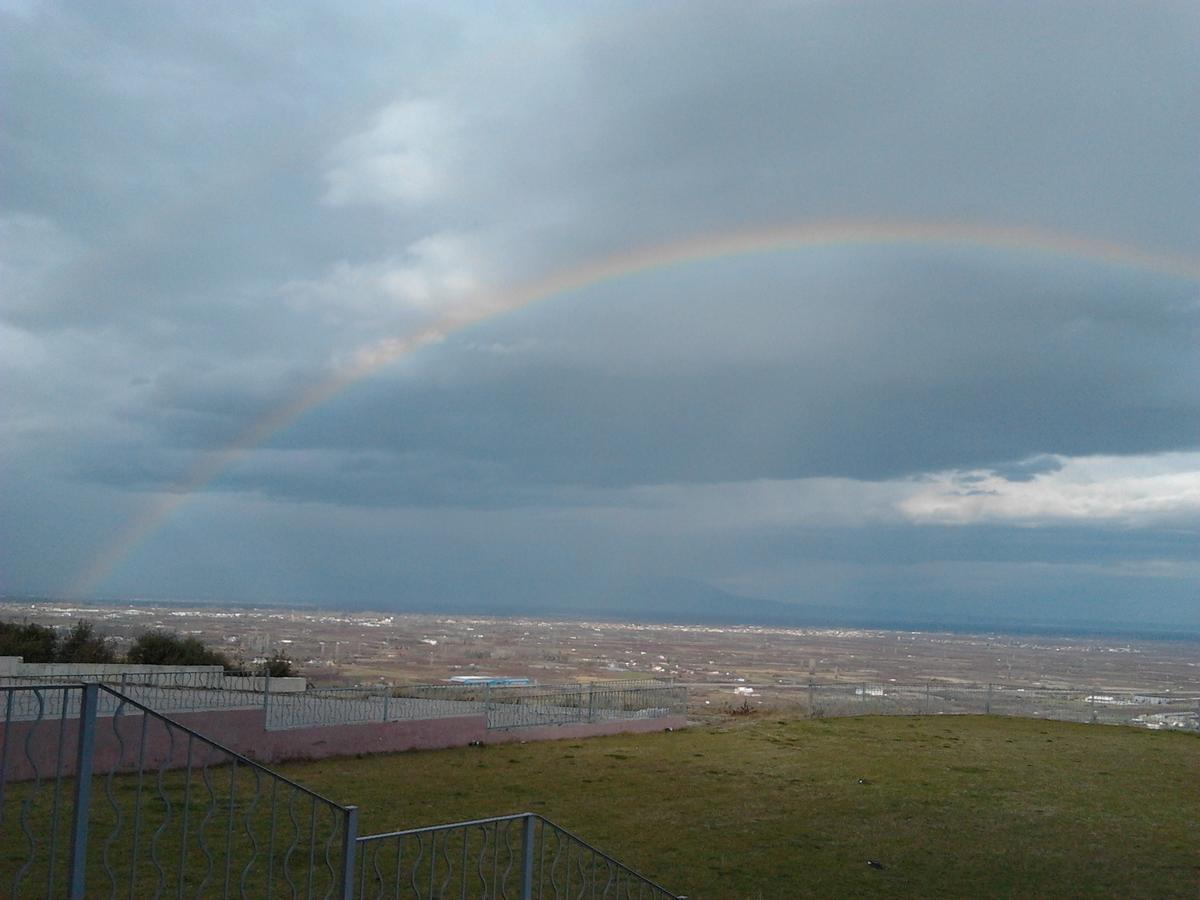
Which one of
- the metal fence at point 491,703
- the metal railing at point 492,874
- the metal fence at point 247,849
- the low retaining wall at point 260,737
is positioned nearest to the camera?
the metal fence at point 247,849

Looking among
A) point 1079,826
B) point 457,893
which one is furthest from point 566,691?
point 457,893

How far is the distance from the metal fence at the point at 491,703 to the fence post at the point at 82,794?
1731 centimetres

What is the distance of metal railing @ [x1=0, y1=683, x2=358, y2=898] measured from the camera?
248 inches

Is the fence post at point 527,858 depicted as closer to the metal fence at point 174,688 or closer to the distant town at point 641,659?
the metal fence at point 174,688

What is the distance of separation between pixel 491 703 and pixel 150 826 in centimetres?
1357

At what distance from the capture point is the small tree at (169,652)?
36.3m

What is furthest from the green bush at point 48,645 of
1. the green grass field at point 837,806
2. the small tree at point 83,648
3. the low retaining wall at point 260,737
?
the green grass field at point 837,806

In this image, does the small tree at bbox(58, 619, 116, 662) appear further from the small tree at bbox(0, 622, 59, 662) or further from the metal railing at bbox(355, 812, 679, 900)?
the metal railing at bbox(355, 812, 679, 900)

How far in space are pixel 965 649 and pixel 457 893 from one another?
169 m

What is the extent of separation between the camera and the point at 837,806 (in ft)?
57.5

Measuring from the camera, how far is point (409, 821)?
14.7 meters

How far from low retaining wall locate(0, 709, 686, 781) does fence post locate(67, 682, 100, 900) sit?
854 centimetres

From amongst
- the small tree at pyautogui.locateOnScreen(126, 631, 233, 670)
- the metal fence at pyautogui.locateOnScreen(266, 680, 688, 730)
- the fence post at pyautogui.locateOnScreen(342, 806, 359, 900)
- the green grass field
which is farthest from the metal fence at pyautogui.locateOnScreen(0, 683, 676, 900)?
the small tree at pyautogui.locateOnScreen(126, 631, 233, 670)

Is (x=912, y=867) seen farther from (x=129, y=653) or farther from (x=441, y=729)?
(x=129, y=653)
